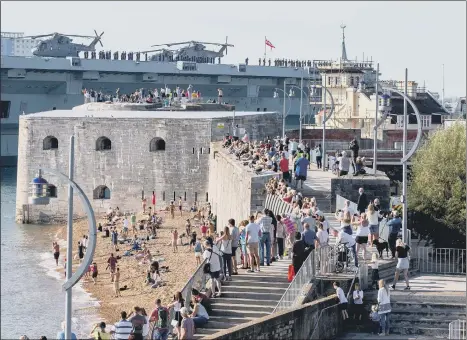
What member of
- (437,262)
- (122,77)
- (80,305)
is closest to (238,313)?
(437,262)

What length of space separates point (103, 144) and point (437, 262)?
94.9 feet

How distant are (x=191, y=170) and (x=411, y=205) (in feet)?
65.6

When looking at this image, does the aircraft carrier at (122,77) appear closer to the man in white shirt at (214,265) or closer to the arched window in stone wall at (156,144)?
the arched window in stone wall at (156,144)

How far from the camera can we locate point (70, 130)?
48719mm

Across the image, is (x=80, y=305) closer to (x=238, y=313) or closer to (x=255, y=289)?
(x=255, y=289)

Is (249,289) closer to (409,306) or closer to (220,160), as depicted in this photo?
(409,306)

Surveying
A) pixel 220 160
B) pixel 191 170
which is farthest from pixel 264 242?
pixel 191 170

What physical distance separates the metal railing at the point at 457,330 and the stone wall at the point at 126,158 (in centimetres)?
2892

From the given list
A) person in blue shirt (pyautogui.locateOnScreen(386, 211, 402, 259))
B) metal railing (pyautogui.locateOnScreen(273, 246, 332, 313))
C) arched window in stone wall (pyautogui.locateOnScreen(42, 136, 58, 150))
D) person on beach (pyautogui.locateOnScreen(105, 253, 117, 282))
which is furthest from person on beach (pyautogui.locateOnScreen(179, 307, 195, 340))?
arched window in stone wall (pyautogui.locateOnScreen(42, 136, 58, 150))

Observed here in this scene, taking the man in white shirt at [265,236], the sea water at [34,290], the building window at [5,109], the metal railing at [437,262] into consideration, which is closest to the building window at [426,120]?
the sea water at [34,290]

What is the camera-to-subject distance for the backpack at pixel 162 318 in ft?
52.2

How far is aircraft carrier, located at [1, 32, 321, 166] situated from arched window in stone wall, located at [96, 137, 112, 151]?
29.6 meters

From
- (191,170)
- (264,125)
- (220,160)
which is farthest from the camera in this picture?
(264,125)

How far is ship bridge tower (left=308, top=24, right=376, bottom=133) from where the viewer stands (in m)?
64.5
